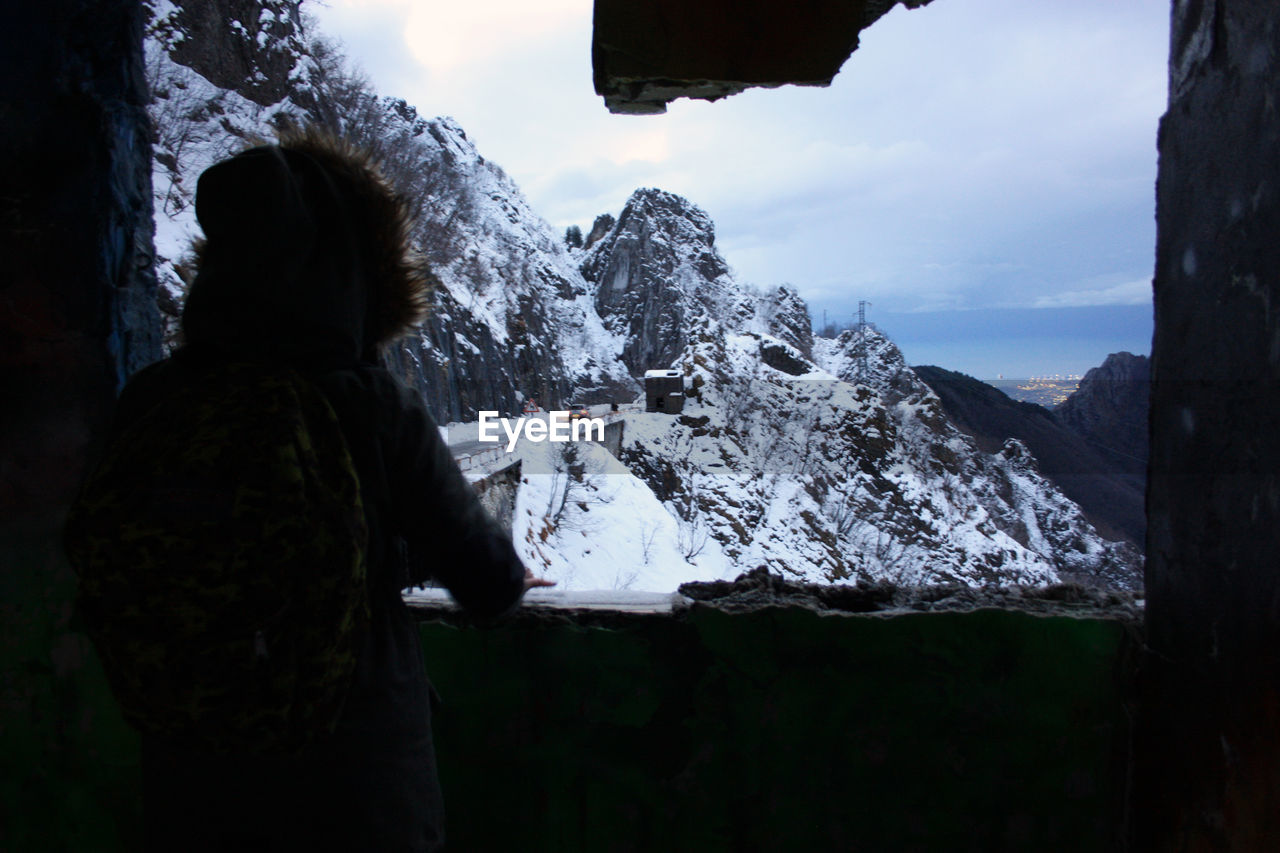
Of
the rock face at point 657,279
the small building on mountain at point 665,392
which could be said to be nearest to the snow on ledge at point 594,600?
the small building on mountain at point 665,392

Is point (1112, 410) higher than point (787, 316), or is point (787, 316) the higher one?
point (787, 316)

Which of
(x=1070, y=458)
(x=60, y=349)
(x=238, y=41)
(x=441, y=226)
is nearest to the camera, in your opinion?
(x=60, y=349)

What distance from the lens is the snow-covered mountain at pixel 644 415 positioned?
10.3 meters

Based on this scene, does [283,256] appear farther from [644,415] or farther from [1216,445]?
[644,415]

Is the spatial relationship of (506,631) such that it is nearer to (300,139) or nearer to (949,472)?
(300,139)

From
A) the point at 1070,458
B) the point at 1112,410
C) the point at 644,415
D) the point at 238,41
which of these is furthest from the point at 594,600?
the point at 644,415

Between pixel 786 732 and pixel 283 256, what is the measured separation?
1023 mm

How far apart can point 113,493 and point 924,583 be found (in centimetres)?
122

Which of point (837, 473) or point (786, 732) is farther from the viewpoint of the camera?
point (837, 473)

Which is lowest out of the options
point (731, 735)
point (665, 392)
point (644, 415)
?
point (731, 735)

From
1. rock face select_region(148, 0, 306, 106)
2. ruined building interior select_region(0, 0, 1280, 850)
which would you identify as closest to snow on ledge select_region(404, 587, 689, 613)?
ruined building interior select_region(0, 0, 1280, 850)

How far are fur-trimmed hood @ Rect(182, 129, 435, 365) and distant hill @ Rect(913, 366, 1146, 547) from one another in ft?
3.79

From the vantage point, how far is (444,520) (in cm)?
73

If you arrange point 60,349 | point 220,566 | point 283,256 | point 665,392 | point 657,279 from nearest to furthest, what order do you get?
point 220,566 < point 283,256 < point 60,349 < point 665,392 < point 657,279
